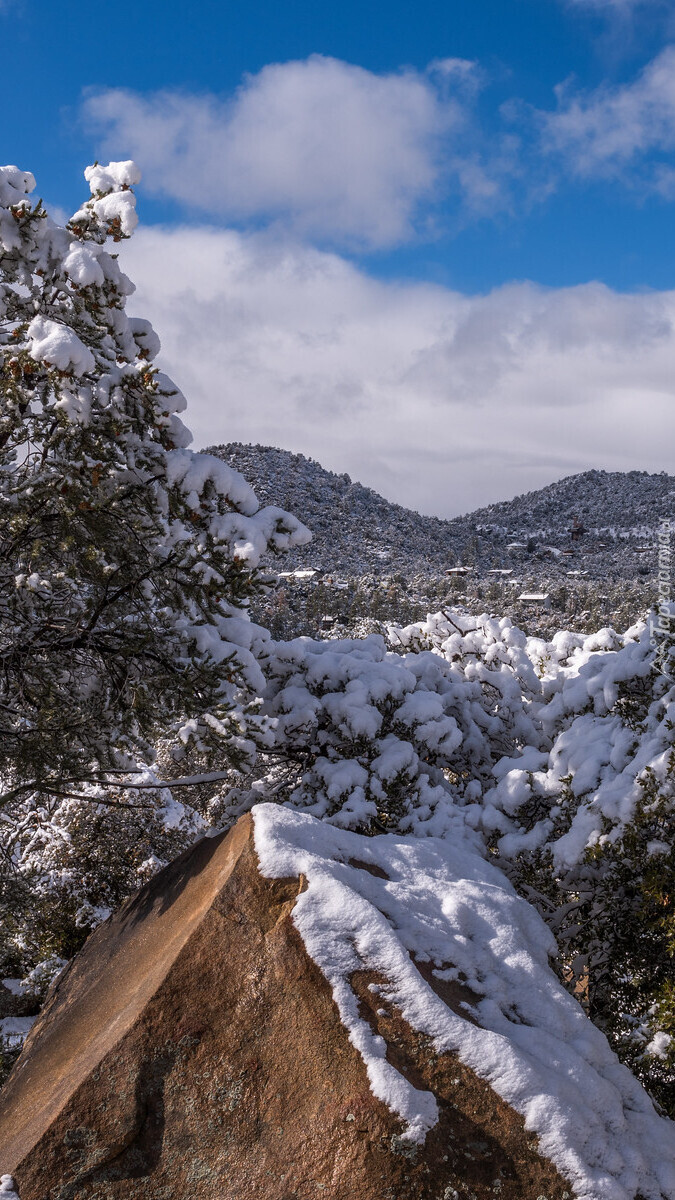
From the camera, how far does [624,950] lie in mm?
5984

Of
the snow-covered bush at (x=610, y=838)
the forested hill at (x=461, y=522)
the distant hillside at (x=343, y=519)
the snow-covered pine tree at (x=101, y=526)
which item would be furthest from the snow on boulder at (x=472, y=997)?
the forested hill at (x=461, y=522)

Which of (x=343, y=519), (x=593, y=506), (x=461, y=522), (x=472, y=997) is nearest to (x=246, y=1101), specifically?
(x=472, y=997)

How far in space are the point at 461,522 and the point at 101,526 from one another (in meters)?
134

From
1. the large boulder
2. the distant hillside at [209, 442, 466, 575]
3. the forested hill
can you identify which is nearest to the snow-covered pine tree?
the large boulder

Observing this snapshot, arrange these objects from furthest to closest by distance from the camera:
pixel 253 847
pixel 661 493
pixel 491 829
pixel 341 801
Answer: pixel 661 493 < pixel 341 801 < pixel 491 829 < pixel 253 847

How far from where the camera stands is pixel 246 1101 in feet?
11.5

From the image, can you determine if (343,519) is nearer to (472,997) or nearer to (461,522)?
(461,522)

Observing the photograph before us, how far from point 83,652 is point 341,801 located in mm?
3071

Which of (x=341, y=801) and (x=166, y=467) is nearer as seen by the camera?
(x=166, y=467)

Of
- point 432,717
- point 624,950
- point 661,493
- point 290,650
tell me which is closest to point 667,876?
point 624,950

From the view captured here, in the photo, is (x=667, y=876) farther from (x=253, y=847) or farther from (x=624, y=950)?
(x=253, y=847)

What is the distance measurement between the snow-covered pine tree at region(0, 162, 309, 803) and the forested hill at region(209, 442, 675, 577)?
82.8 m

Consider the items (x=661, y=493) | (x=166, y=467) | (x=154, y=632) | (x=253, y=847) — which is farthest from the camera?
(x=661, y=493)

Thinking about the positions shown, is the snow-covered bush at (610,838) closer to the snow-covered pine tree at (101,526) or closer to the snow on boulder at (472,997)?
the snow on boulder at (472,997)
